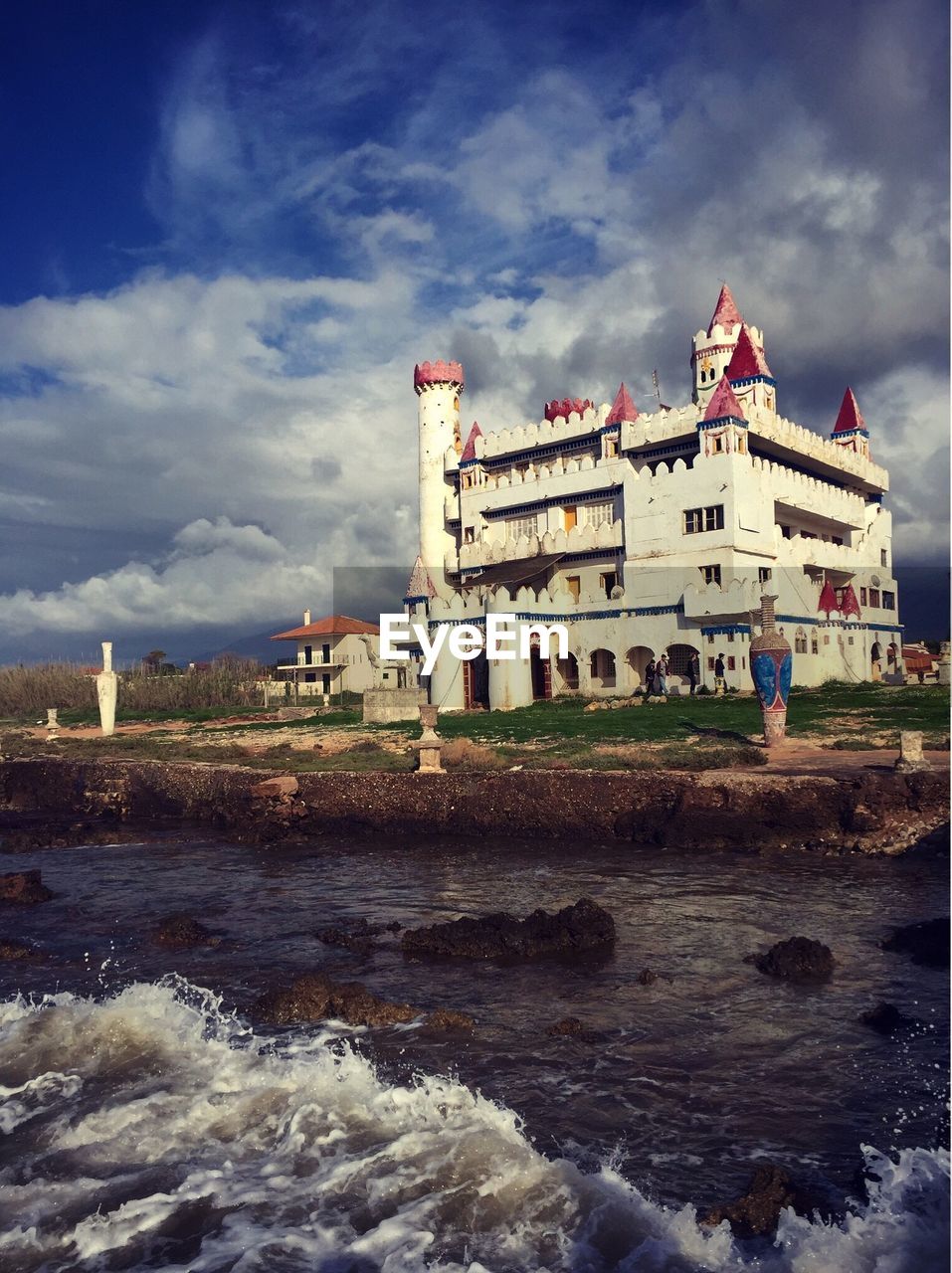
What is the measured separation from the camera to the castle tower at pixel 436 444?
45844 mm

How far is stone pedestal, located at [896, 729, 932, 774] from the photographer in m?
14.2

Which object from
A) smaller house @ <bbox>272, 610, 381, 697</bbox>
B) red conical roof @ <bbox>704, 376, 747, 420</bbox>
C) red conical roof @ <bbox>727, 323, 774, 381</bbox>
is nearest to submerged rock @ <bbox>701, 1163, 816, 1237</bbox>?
red conical roof @ <bbox>704, 376, 747, 420</bbox>

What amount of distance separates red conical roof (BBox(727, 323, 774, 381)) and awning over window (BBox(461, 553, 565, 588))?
10.3 m

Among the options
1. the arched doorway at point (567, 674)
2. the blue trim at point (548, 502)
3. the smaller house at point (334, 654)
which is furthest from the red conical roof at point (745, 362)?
the smaller house at point (334, 654)

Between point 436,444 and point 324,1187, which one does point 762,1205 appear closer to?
point 324,1187

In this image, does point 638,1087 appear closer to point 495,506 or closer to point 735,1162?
point 735,1162

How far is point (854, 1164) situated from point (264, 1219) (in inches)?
135

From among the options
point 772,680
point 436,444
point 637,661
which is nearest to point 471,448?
point 436,444

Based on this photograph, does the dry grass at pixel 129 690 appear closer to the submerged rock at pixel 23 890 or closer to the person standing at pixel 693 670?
the person standing at pixel 693 670

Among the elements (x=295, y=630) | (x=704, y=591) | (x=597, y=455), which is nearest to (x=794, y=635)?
(x=704, y=591)

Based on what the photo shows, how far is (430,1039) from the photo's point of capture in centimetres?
742

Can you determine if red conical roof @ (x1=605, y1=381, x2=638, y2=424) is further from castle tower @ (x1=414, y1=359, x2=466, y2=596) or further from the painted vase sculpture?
the painted vase sculpture

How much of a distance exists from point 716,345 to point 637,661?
50.4ft

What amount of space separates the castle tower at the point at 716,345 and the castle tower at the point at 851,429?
7.23 metres
